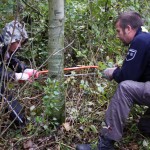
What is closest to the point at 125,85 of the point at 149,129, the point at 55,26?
the point at 149,129

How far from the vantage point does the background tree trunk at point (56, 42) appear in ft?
9.30

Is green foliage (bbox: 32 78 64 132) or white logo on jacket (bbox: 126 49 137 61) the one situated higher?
white logo on jacket (bbox: 126 49 137 61)

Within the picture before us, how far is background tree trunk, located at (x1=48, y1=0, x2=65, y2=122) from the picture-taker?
9.30 ft

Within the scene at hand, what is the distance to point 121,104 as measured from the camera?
289 cm

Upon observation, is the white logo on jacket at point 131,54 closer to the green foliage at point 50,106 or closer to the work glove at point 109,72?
the work glove at point 109,72

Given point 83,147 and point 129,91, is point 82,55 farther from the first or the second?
point 83,147

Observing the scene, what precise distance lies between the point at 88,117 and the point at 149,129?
0.67 metres

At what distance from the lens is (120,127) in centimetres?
290

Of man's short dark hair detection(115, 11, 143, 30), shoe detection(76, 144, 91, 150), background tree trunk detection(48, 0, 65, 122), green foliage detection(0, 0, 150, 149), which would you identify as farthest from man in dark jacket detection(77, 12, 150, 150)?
background tree trunk detection(48, 0, 65, 122)

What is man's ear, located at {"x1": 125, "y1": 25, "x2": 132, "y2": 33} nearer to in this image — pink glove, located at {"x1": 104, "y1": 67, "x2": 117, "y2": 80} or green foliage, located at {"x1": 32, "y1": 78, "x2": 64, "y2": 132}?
pink glove, located at {"x1": 104, "y1": 67, "x2": 117, "y2": 80}

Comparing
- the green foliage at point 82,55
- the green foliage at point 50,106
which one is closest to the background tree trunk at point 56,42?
the green foliage at point 50,106

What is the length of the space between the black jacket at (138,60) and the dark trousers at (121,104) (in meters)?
0.08

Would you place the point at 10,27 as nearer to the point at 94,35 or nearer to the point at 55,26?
the point at 55,26

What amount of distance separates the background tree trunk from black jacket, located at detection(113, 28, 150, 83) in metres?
0.60
